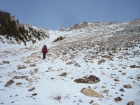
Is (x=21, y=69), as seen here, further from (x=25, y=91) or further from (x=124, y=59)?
(x=124, y=59)

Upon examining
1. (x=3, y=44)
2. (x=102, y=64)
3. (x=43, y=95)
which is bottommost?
(x=43, y=95)

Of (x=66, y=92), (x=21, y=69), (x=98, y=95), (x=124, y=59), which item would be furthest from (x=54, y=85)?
(x=124, y=59)

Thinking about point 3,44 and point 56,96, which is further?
point 3,44

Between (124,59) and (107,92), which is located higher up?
(124,59)

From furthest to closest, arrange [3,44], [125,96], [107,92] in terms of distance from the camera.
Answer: [3,44]
[107,92]
[125,96]

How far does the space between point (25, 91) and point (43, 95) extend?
1.27 metres

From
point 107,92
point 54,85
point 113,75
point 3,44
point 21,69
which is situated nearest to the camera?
point 107,92

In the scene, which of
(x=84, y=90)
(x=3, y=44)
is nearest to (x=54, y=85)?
(x=84, y=90)

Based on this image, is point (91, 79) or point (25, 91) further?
point (91, 79)

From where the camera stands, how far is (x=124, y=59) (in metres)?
14.1

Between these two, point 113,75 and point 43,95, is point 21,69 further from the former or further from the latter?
point 113,75

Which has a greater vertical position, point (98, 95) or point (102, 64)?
point (102, 64)

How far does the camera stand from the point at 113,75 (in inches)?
407

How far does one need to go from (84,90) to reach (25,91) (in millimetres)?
3278
